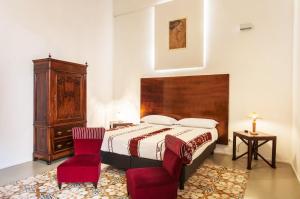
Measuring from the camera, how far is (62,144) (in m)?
4.07

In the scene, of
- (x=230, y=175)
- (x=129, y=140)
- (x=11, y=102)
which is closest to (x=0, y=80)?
(x=11, y=102)

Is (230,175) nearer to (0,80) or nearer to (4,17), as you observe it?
(0,80)

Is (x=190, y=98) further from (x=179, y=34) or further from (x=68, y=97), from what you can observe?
(x=68, y=97)

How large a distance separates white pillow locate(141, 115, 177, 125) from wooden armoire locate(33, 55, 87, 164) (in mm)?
1633

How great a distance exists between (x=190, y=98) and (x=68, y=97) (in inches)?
105

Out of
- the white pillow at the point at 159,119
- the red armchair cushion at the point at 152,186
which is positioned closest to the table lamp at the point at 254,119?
the white pillow at the point at 159,119

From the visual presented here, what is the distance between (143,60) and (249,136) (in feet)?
10.5

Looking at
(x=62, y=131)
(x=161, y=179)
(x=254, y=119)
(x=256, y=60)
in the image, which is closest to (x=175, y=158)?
(x=161, y=179)

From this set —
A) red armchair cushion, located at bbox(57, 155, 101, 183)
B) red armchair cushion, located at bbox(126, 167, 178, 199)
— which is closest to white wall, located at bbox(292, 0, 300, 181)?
red armchair cushion, located at bbox(126, 167, 178, 199)

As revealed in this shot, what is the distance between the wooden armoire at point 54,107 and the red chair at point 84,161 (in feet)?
2.93

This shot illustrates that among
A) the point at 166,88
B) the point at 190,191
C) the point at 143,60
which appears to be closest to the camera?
the point at 190,191

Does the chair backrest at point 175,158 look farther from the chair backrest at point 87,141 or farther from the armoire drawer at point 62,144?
the armoire drawer at point 62,144

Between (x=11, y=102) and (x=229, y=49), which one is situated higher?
(x=229, y=49)

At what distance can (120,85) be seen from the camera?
5.98 m
